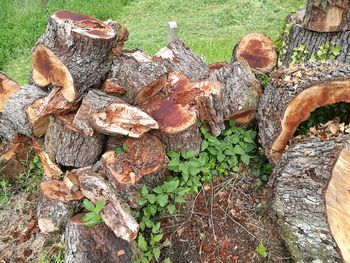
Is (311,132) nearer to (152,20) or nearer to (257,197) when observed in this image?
(257,197)

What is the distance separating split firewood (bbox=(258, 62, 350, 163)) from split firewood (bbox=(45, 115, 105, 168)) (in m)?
1.17

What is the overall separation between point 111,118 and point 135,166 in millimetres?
359

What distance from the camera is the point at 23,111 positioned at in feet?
11.3

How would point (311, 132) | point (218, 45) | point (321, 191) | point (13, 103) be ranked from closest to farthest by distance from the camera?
1. point (321, 191)
2. point (311, 132)
3. point (13, 103)
4. point (218, 45)

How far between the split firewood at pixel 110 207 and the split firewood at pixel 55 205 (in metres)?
0.13

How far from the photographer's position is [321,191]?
2.49 metres

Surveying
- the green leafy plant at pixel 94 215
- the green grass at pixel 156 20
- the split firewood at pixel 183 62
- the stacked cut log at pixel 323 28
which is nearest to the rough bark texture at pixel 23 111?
the green leafy plant at pixel 94 215

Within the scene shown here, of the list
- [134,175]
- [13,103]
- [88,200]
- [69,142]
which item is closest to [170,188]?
[134,175]

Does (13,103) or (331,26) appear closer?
(331,26)

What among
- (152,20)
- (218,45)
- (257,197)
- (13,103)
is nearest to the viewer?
(257,197)

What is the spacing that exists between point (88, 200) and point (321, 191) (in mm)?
1455

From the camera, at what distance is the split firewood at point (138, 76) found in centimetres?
320

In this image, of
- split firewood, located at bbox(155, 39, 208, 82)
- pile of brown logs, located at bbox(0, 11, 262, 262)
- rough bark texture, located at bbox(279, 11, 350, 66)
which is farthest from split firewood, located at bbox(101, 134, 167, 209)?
rough bark texture, located at bbox(279, 11, 350, 66)

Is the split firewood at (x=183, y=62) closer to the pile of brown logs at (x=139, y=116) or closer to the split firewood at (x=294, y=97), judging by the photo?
the pile of brown logs at (x=139, y=116)
